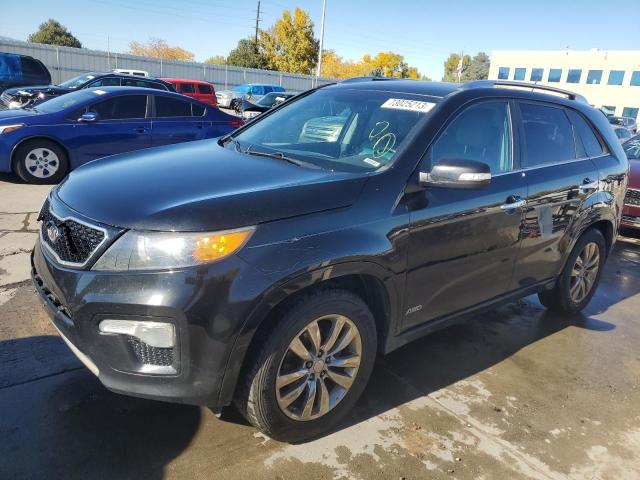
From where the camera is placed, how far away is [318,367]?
2.55m

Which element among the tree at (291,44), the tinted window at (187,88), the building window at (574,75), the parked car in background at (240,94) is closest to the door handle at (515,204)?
the tinted window at (187,88)

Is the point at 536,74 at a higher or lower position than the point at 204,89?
higher

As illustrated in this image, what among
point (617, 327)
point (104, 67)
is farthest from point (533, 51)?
point (617, 327)

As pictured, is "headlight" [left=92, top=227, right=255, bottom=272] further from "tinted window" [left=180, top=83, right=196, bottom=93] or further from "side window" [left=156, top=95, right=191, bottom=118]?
"tinted window" [left=180, top=83, right=196, bottom=93]

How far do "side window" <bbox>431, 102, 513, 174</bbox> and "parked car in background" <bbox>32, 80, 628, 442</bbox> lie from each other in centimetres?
1

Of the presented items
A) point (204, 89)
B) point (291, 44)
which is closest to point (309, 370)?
point (204, 89)

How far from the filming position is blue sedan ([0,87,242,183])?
727 cm

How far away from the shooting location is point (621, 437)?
295 centimetres

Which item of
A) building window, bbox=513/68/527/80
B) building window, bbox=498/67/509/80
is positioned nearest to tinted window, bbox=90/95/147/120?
building window, bbox=513/68/527/80

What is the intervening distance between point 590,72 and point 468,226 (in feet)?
211

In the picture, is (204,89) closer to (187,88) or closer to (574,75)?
(187,88)

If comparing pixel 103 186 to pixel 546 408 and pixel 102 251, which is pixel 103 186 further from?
pixel 546 408

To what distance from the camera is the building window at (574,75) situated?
58.4 m

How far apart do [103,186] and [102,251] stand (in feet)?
1.68
